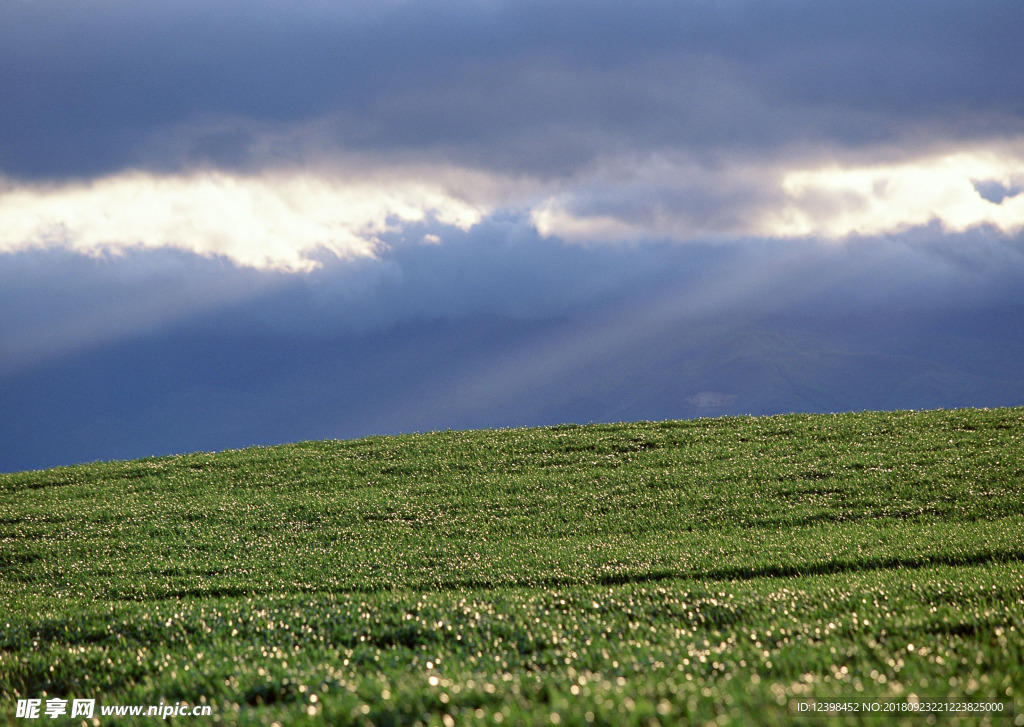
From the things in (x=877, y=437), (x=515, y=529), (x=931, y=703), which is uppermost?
(x=877, y=437)

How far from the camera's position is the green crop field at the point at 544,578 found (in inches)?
308

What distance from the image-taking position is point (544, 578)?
1712cm

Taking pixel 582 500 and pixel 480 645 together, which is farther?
pixel 582 500

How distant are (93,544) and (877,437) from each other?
101ft

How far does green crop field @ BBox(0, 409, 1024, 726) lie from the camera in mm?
7824

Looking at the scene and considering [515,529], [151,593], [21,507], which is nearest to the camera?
[151,593]

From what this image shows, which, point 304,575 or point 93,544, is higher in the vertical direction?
point 93,544

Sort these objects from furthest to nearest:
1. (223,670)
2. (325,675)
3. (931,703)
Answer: (223,670)
(325,675)
(931,703)

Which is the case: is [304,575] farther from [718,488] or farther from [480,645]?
[718,488]

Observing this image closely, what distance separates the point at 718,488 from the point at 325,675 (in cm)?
1845

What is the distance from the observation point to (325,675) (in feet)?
31.6

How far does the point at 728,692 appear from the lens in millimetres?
6887

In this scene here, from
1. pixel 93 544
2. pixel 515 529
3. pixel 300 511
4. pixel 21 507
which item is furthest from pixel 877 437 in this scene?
pixel 21 507

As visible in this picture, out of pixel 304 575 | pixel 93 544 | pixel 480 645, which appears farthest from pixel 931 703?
pixel 93 544
